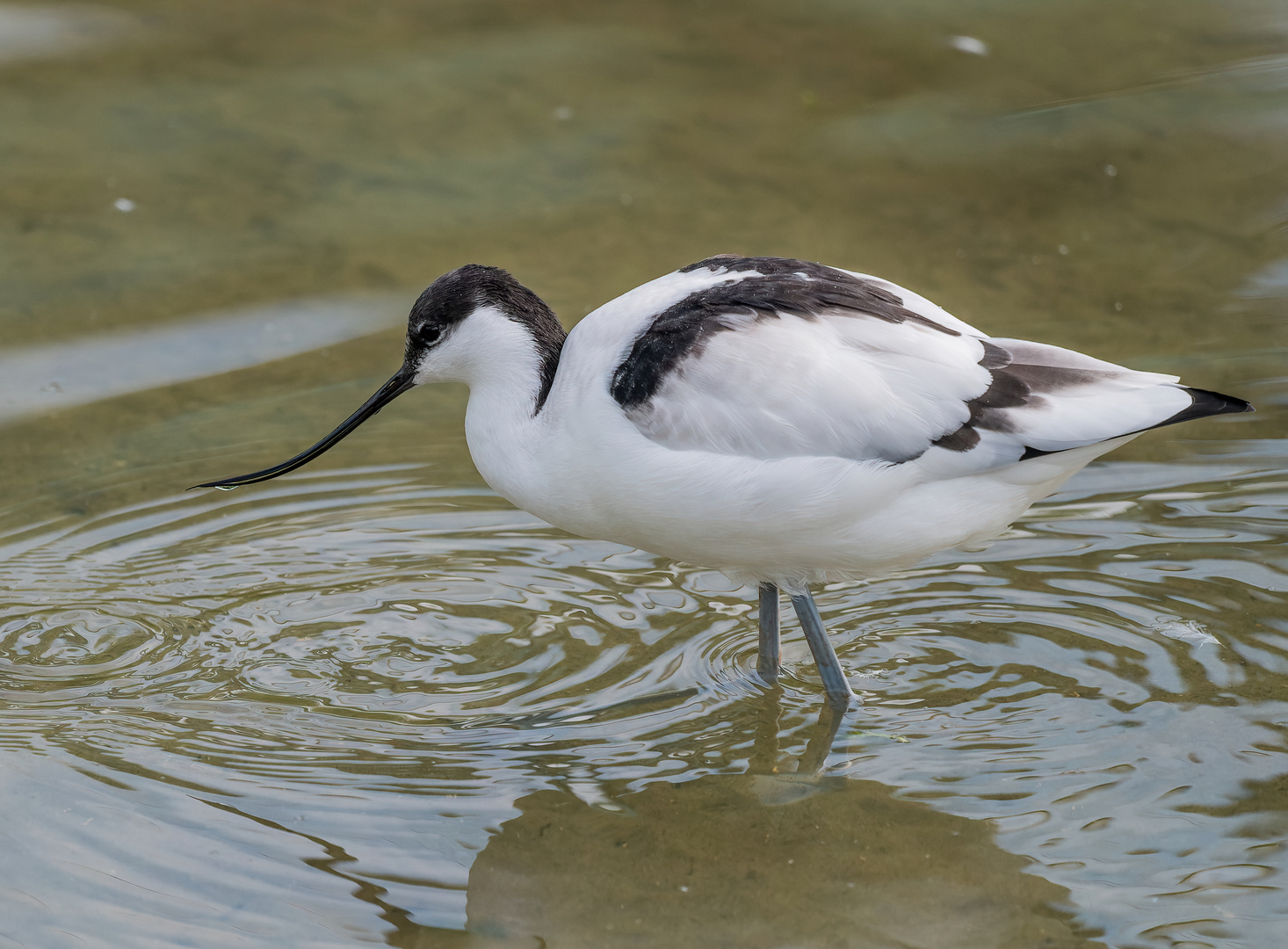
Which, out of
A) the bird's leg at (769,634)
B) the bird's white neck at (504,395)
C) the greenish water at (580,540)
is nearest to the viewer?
the greenish water at (580,540)

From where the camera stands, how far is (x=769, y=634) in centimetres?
474

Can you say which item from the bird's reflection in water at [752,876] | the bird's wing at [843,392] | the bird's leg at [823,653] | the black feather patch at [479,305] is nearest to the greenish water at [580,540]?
the bird's reflection in water at [752,876]

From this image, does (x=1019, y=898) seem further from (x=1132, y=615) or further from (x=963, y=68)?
(x=963, y=68)

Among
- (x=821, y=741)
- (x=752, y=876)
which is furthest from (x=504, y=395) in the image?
(x=752, y=876)

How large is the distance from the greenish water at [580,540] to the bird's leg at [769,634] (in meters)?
0.07

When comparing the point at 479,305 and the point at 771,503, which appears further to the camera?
the point at 479,305

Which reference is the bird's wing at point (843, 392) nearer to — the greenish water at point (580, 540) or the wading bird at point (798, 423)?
the wading bird at point (798, 423)

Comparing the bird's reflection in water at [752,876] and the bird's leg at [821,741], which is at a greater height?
the bird's leg at [821,741]

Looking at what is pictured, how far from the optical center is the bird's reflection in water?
363 centimetres

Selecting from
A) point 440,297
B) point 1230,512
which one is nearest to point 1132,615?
point 1230,512

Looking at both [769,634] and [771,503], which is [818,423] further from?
[769,634]

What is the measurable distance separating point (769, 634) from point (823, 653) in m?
0.25

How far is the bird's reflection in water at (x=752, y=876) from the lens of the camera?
11.9ft

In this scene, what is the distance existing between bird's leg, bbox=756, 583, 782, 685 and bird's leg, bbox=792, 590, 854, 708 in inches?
7.2
